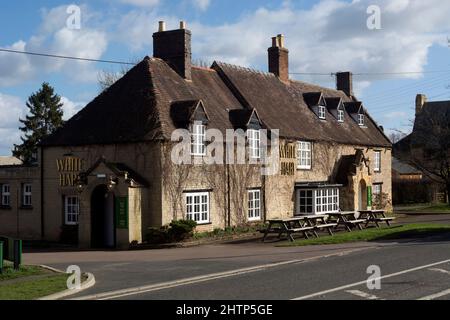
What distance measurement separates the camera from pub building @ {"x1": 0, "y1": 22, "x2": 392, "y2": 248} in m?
25.9

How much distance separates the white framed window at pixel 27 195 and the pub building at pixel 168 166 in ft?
0.16

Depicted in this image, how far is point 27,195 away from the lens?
30266mm

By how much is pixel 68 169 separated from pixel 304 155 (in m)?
12.6

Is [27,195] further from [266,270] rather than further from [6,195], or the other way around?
[266,270]

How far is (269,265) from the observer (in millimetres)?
17344

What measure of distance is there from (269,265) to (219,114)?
13369 mm

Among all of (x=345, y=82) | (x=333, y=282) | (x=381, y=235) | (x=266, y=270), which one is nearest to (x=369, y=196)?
(x=345, y=82)

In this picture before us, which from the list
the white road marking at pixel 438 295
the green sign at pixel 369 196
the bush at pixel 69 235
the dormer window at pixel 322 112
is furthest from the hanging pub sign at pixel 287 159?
the white road marking at pixel 438 295

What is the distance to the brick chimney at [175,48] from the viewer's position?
29.9m

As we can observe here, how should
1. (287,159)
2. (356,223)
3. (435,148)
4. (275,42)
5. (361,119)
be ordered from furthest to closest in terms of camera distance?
1. (435,148)
2. (361,119)
3. (275,42)
4. (287,159)
5. (356,223)

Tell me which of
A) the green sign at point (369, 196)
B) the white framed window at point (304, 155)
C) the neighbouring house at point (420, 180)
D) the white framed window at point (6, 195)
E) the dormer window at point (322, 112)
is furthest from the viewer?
the neighbouring house at point (420, 180)

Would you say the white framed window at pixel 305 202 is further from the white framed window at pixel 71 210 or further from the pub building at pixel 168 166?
the white framed window at pixel 71 210
